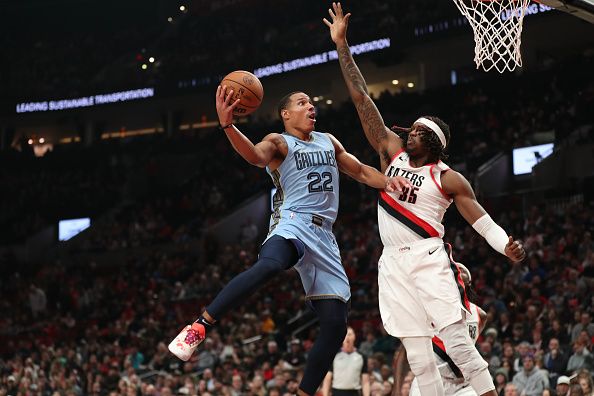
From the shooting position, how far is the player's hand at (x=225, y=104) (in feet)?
20.8

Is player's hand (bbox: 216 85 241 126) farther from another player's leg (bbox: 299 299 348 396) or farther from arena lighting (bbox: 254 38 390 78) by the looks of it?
arena lighting (bbox: 254 38 390 78)

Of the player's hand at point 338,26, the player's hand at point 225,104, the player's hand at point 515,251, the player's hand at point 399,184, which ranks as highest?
the player's hand at point 338,26

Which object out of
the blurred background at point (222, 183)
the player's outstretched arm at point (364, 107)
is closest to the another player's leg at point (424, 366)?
the player's outstretched arm at point (364, 107)

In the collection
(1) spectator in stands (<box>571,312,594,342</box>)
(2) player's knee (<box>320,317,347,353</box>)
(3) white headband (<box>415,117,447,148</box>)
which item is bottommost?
(1) spectator in stands (<box>571,312,594,342</box>)

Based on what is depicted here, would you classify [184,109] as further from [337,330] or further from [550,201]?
[337,330]

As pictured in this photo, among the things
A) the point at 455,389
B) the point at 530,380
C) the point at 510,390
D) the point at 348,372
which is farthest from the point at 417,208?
the point at 530,380

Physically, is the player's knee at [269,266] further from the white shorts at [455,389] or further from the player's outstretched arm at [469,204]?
the white shorts at [455,389]

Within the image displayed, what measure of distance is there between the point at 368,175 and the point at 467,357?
5.21ft

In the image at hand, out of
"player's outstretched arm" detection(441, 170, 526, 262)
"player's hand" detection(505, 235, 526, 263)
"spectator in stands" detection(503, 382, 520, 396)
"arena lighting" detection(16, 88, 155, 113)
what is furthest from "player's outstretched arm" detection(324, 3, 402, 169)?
"arena lighting" detection(16, 88, 155, 113)

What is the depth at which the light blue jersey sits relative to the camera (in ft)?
21.7

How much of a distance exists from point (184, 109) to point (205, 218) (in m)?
10.2

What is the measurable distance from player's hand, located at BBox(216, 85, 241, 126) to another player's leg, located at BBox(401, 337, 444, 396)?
2.06 metres

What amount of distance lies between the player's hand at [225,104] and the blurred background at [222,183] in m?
3.17

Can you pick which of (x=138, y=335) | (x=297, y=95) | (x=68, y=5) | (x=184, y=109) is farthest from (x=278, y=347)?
(x=68, y=5)
